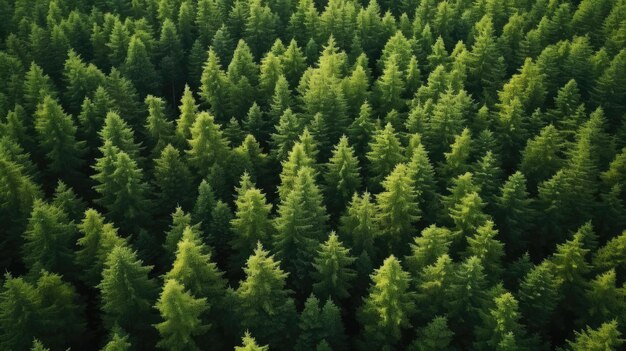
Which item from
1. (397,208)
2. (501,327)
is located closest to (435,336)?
(501,327)

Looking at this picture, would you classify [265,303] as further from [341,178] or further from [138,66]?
[138,66]

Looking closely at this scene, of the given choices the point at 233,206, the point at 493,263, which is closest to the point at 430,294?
the point at 493,263

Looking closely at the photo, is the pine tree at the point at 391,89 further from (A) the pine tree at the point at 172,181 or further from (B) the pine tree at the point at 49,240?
(B) the pine tree at the point at 49,240

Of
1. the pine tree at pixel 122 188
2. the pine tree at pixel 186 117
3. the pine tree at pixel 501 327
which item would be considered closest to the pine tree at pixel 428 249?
the pine tree at pixel 501 327

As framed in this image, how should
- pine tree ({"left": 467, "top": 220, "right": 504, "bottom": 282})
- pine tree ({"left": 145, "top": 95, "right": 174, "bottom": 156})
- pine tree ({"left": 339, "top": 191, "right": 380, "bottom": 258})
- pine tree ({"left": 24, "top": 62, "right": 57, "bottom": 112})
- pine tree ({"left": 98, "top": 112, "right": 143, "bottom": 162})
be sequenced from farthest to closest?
pine tree ({"left": 24, "top": 62, "right": 57, "bottom": 112})
pine tree ({"left": 145, "top": 95, "right": 174, "bottom": 156})
pine tree ({"left": 98, "top": 112, "right": 143, "bottom": 162})
pine tree ({"left": 339, "top": 191, "right": 380, "bottom": 258})
pine tree ({"left": 467, "top": 220, "right": 504, "bottom": 282})

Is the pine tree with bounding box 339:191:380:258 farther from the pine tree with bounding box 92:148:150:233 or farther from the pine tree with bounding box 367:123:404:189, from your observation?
the pine tree with bounding box 92:148:150:233

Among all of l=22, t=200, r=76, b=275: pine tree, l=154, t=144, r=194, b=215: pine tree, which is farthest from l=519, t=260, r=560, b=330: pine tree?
l=22, t=200, r=76, b=275: pine tree

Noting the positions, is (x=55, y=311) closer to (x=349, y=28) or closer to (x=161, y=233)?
(x=161, y=233)
